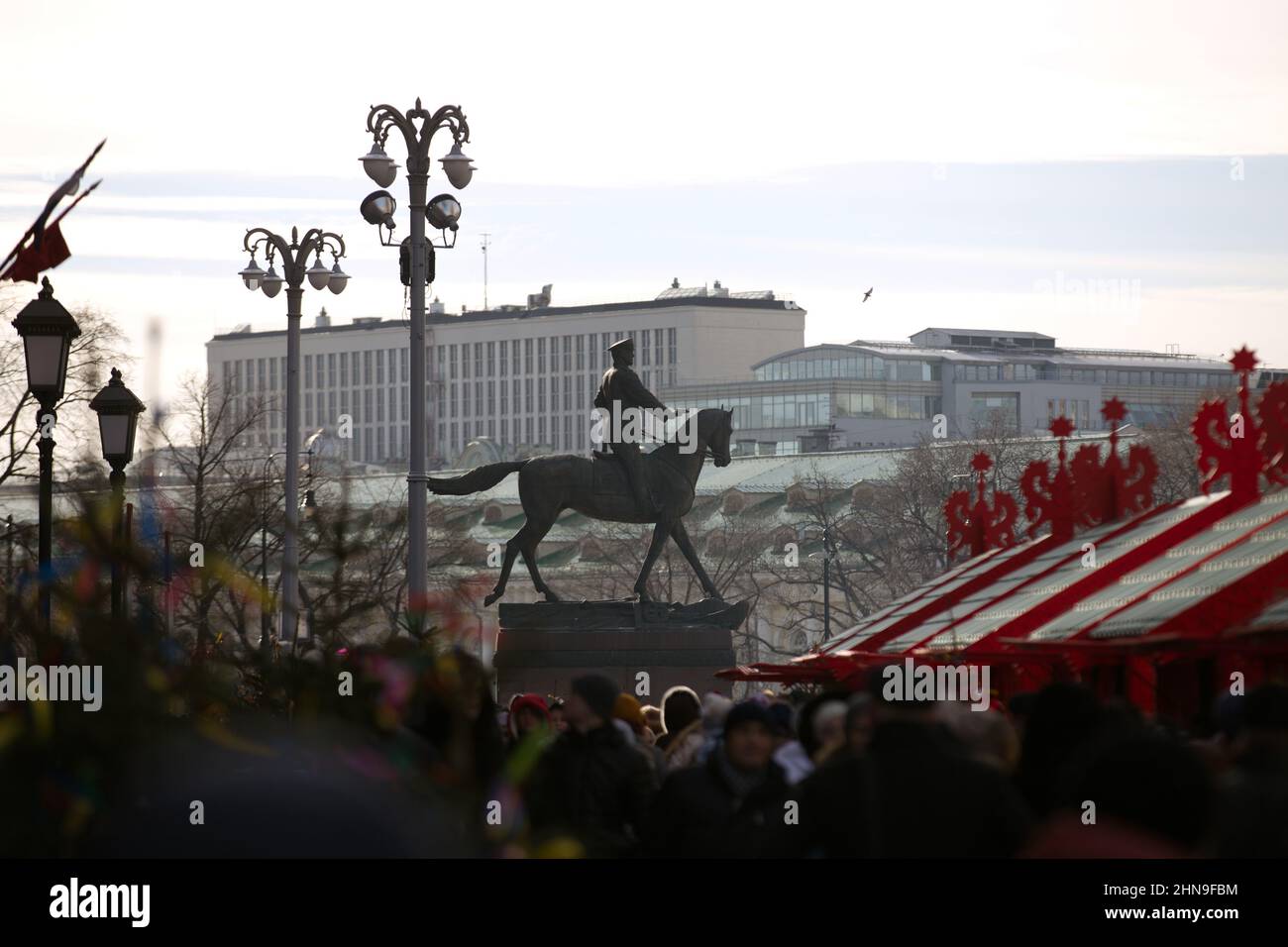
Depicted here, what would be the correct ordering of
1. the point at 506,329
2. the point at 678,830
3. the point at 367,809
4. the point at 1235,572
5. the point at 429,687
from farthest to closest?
the point at 506,329 → the point at 1235,572 → the point at 678,830 → the point at 429,687 → the point at 367,809

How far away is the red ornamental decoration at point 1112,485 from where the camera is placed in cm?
2377

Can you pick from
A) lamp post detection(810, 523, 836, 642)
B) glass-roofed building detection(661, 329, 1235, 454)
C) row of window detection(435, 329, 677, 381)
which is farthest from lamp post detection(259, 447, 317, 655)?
row of window detection(435, 329, 677, 381)

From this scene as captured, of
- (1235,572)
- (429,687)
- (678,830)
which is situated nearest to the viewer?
(429,687)

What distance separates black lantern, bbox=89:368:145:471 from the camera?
19516mm

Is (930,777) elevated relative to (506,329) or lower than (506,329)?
lower

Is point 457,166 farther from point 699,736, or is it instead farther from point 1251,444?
point 699,736

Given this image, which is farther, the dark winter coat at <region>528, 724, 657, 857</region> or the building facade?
the building facade

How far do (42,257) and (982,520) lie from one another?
51.3ft

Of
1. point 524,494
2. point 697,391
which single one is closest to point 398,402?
point 697,391

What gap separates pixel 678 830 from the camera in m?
8.77

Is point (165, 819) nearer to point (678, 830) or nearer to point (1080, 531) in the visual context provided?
point (678, 830)

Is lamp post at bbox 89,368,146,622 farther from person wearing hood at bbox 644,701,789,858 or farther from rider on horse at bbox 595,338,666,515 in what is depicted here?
person wearing hood at bbox 644,701,789,858

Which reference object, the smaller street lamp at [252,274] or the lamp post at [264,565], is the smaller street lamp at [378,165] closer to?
the lamp post at [264,565]
